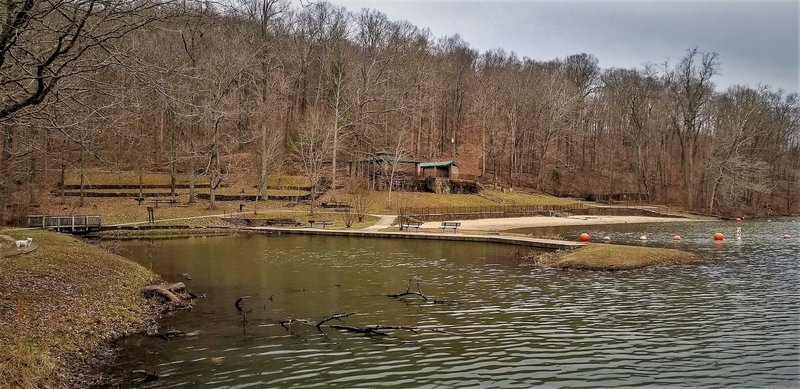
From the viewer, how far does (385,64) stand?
6194cm

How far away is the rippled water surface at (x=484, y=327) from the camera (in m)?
9.30

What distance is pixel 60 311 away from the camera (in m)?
11.3

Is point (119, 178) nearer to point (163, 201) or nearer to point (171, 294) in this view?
point (163, 201)

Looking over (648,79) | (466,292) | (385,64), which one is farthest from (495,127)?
(466,292)

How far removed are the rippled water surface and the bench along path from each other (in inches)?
190

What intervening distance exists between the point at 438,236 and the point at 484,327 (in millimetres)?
19277

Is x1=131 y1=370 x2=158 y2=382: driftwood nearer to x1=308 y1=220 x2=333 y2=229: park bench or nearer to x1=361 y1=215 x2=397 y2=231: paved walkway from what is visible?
x1=361 y1=215 x2=397 y2=231: paved walkway

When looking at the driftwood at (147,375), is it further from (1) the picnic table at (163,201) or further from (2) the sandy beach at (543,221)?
(1) the picnic table at (163,201)

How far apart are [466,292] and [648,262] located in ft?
31.5

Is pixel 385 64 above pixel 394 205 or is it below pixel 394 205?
above

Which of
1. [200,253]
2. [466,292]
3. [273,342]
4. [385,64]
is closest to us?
[273,342]

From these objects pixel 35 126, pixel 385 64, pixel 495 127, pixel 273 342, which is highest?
pixel 385 64

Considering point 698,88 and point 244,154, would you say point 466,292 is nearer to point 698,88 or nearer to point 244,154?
point 244,154

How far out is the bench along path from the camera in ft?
88.2
